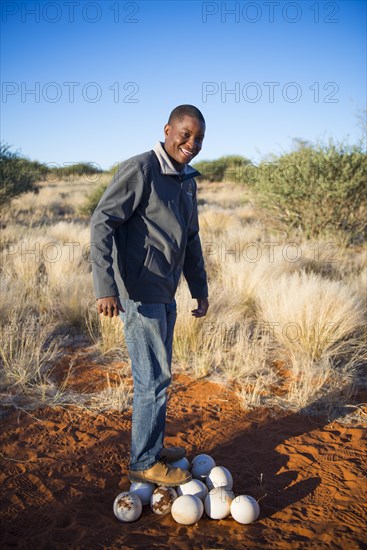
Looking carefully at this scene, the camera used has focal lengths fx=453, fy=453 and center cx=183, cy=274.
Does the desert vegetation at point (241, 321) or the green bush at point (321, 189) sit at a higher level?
the green bush at point (321, 189)

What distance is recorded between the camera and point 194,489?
2.58m

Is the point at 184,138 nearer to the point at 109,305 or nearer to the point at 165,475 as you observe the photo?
the point at 109,305

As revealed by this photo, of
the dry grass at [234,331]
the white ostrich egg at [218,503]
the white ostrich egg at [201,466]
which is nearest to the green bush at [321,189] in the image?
the dry grass at [234,331]

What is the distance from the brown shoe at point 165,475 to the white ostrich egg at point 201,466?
188 millimetres

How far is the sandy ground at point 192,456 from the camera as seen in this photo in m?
2.34

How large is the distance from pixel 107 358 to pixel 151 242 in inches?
104

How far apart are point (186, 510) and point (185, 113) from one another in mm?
2133

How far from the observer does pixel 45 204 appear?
19.6 meters

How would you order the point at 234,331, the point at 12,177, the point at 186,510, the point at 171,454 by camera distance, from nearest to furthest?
the point at 186,510 → the point at 171,454 → the point at 234,331 → the point at 12,177

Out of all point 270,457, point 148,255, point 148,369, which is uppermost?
point 148,255

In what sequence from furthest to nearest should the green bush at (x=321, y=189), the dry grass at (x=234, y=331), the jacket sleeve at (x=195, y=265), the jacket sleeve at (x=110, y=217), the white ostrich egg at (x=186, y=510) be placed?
the green bush at (x=321, y=189) < the dry grass at (x=234, y=331) < the jacket sleeve at (x=195, y=265) < the white ostrich egg at (x=186, y=510) < the jacket sleeve at (x=110, y=217)

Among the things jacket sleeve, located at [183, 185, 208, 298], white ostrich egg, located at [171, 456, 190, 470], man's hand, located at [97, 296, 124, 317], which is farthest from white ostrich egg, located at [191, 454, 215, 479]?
man's hand, located at [97, 296, 124, 317]

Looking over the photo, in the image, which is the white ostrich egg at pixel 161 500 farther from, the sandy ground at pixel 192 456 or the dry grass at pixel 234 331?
the dry grass at pixel 234 331

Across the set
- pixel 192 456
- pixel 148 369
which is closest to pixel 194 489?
pixel 192 456
